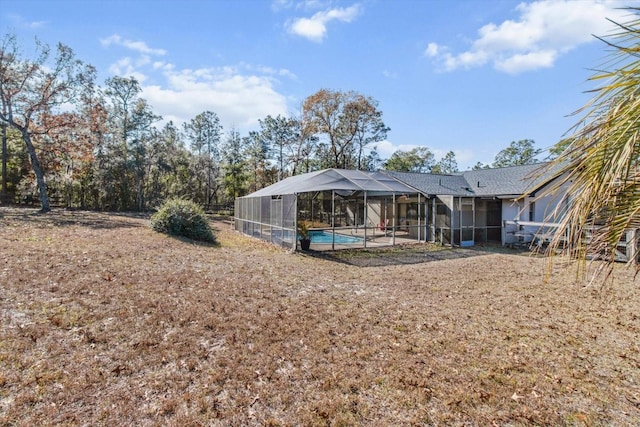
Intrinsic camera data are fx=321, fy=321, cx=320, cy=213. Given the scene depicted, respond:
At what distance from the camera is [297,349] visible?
12.6 ft

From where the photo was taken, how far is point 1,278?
17.5 ft

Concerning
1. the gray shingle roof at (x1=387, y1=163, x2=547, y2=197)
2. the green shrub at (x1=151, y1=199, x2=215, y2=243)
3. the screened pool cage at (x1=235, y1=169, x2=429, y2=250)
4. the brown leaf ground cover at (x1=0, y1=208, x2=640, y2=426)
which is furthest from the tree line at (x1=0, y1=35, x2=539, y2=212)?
the brown leaf ground cover at (x1=0, y1=208, x2=640, y2=426)

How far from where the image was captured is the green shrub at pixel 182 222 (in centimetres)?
1215

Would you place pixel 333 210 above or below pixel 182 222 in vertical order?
above

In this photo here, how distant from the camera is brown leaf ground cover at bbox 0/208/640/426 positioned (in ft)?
9.05

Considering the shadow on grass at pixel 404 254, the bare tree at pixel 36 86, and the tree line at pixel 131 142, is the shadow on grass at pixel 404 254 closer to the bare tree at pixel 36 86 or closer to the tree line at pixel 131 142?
the bare tree at pixel 36 86

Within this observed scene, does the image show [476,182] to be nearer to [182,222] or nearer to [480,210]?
[480,210]

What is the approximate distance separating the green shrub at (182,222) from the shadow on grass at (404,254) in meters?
4.42

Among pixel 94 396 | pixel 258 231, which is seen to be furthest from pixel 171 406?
pixel 258 231

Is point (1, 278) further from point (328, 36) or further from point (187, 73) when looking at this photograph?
point (187, 73)

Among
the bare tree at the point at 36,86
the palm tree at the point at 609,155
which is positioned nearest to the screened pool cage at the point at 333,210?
the palm tree at the point at 609,155

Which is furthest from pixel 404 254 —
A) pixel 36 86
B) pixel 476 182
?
pixel 36 86

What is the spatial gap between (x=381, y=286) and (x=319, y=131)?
24.2m

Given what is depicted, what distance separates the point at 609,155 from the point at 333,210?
10625 millimetres
